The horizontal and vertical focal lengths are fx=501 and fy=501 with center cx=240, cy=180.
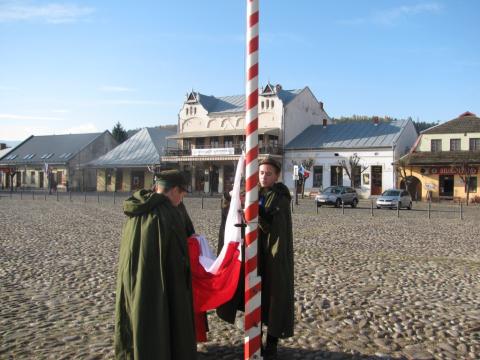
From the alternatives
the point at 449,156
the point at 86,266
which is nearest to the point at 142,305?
the point at 86,266

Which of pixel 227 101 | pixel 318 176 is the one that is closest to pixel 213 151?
pixel 227 101

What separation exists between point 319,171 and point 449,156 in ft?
38.5

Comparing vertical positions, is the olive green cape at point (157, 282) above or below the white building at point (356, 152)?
below

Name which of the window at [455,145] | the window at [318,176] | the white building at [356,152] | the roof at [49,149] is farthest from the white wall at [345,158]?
the roof at [49,149]

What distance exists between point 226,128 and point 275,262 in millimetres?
48706

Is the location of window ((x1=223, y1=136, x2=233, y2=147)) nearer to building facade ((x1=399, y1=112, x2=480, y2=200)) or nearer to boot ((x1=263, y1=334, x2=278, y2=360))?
building facade ((x1=399, y1=112, x2=480, y2=200))

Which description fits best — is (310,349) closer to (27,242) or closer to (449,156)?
(27,242)

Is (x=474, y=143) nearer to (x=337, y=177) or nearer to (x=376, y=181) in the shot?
(x=376, y=181)

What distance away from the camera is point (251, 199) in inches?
161

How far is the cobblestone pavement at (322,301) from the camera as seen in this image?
4.96 m

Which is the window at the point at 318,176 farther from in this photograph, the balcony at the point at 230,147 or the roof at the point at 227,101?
the roof at the point at 227,101

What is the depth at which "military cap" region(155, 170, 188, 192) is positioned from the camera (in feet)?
12.4

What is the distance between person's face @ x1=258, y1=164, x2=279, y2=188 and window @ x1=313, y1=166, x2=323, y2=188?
1688 inches

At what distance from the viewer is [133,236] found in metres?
3.61
